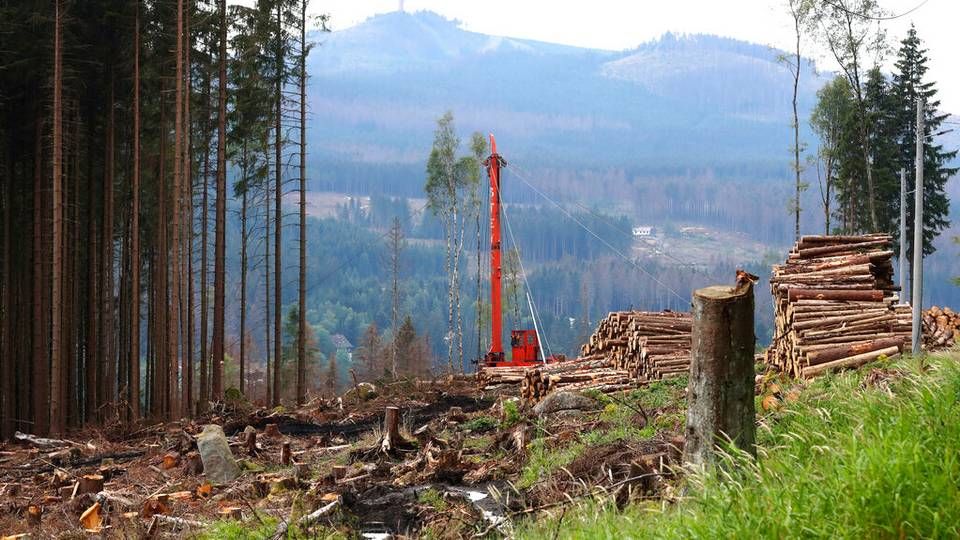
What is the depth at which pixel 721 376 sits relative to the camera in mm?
6438

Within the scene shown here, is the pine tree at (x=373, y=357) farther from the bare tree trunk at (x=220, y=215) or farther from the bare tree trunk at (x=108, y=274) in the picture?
the bare tree trunk at (x=220, y=215)

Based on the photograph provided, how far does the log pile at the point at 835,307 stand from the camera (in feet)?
39.8

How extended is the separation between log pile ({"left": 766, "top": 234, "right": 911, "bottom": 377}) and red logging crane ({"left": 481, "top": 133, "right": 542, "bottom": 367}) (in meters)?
11.0

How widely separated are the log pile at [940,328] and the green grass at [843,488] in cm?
1018

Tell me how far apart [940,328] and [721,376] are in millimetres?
13004

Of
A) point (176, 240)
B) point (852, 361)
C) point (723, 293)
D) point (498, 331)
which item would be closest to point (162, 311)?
point (176, 240)

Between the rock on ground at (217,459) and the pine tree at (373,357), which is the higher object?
the rock on ground at (217,459)

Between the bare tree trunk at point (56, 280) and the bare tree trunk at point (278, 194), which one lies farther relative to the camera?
the bare tree trunk at point (278, 194)

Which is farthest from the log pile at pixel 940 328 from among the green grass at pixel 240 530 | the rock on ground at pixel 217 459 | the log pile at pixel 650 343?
the green grass at pixel 240 530

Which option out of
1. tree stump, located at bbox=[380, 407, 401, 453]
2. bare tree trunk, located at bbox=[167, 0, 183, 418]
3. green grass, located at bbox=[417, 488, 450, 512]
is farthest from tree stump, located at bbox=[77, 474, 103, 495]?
bare tree trunk, located at bbox=[167, 0, 183, 418]

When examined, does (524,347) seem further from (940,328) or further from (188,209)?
(940,328)

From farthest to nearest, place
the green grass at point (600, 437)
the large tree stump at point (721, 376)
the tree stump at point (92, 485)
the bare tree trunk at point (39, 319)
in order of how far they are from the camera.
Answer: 1. the bare tree trunk at point (39, 319)
2. the tree stump at point (92, 485)
3. the green grass at point (600, 437)
4. the large tree stump at point (721, 376)

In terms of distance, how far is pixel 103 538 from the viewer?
29.0 ft

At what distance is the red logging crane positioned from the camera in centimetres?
2594
